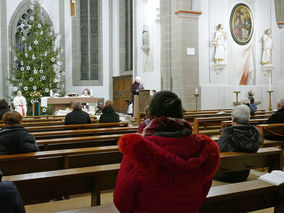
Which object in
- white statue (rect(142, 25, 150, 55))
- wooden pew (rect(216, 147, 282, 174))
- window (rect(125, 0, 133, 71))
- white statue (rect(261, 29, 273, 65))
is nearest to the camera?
wooden pew (rect(216, 147, 282, 174))

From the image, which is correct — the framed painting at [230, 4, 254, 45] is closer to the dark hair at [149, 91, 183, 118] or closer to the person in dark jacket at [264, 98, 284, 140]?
the person in dark jacket at [264, 98, 284, 140]

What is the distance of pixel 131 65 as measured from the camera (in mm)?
17375

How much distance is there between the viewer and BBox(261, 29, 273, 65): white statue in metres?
13.7

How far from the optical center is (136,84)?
1268 cm

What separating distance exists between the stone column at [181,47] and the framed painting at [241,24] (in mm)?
2075

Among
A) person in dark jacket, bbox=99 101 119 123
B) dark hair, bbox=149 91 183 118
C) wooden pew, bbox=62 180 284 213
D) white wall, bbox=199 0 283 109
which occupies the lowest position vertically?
wooden pew, bbox=62 180 284 213

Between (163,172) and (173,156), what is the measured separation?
10cm

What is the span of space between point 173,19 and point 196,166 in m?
11.3

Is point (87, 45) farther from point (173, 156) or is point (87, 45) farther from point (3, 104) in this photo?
point (173, 156)

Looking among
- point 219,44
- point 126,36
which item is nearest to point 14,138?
point 219,44

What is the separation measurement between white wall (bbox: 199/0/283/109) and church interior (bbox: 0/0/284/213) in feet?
0.13

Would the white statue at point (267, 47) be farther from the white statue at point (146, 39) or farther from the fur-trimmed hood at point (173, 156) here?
the fur-trimmed hood at point (173, 156)

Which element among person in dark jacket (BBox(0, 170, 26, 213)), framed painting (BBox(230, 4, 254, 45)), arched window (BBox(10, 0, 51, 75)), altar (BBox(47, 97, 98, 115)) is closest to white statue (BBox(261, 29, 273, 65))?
framed painting (BBox(230, 4, 254, 45))

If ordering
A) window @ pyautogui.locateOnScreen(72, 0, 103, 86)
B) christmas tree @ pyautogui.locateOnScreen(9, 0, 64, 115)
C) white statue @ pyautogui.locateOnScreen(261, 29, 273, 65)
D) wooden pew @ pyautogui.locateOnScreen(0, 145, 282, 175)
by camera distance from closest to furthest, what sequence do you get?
1. wooden pew @ pyautogui.locateOnScreen(0, 145, 282, 175)
2. white statue @ pyautogui.locateOnScreen(261, 29, 273, 65)
3. christmas tree @ pyautogui.locateOnScreen(9, 0, 64, 115)
4. window @ pyautogui.locateOnScreen(72, 0, 103, 86)
